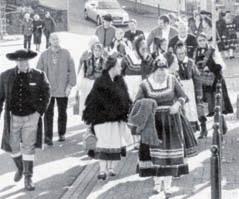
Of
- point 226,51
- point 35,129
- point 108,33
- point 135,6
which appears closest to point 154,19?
point 135,6

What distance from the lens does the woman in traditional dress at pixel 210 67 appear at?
41.8 feet

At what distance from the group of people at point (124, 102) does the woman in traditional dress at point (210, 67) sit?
0.02m

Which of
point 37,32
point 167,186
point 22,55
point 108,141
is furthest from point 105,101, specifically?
point 37,32

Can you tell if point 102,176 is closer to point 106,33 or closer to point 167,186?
point 167,186

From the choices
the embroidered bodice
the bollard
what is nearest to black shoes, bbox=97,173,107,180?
the embroidered bodice

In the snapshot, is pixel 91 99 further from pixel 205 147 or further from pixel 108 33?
pixel 108 33

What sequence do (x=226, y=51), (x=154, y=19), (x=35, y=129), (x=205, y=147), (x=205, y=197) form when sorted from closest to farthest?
(x=205, y=197)
(x=35, y=129)
(x=205, y=147)
(x=226, y=51)
(x=154, y=19)

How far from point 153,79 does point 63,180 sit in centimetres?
212

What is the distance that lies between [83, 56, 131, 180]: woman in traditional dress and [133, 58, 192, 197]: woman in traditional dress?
3.07ft

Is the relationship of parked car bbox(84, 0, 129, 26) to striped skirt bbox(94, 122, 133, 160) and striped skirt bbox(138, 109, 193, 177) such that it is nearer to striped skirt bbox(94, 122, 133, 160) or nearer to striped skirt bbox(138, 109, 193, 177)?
striped skirt bbox(94, 122, 133, 160)

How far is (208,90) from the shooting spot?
1303 cm

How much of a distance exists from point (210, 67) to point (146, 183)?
3012mm

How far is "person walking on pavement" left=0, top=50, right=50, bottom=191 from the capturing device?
33.8ft

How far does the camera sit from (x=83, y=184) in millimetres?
10594
